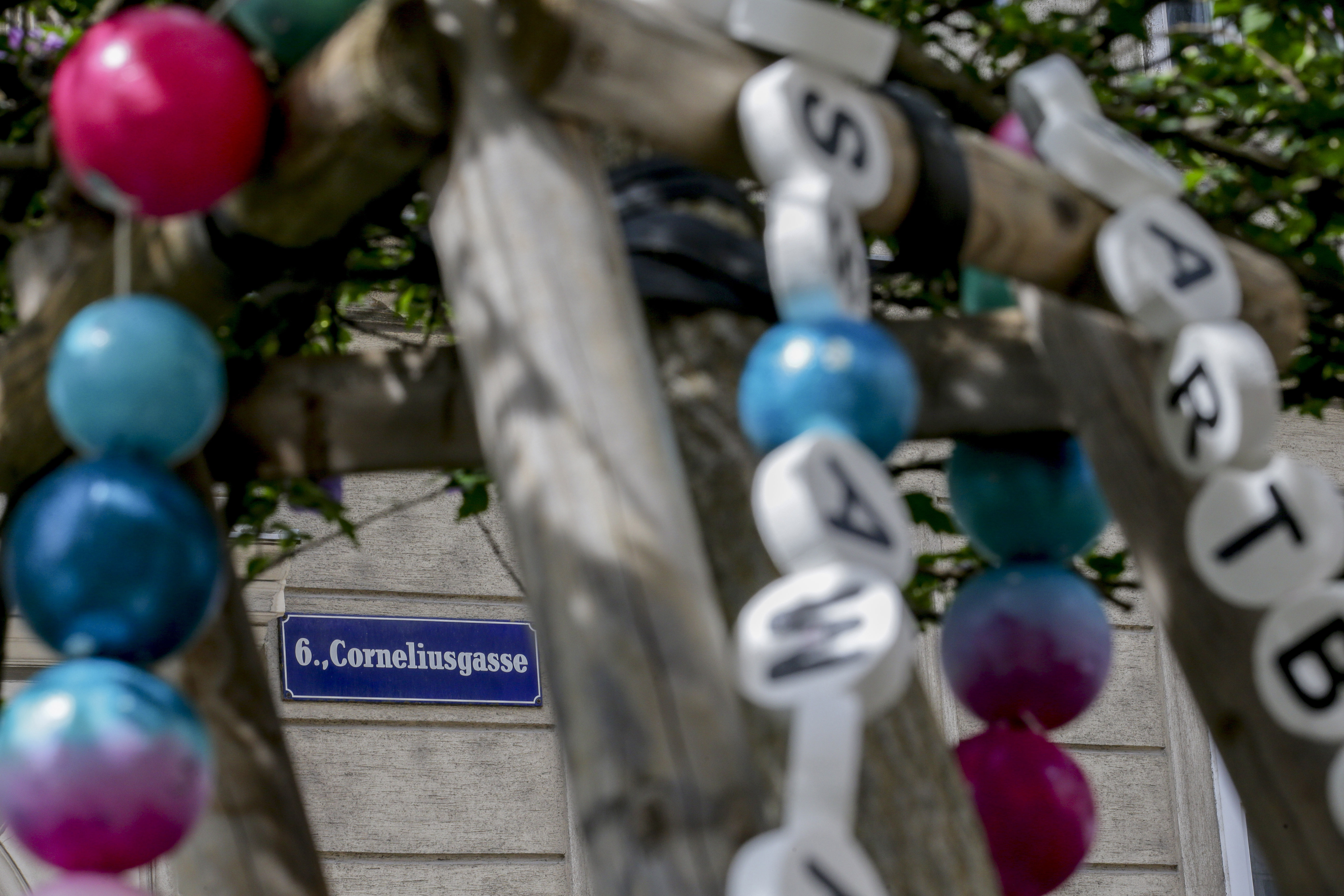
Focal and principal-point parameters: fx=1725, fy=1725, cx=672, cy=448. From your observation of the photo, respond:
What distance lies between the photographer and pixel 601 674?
1.47 meters

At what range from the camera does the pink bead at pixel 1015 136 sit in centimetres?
219

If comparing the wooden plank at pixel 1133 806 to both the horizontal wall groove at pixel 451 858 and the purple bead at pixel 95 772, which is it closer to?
the horizontal wall groove at pixel 451 858

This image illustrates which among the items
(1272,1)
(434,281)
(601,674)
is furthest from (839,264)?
(1272,1)

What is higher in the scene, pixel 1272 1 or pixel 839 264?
pixel 839 264

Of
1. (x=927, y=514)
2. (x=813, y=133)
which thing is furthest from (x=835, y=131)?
(x=927, y=514)

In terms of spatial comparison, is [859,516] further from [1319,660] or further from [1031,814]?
[1031,814]

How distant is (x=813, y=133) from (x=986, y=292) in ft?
3.10

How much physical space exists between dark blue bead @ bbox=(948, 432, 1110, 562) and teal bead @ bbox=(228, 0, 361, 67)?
3.48 ft

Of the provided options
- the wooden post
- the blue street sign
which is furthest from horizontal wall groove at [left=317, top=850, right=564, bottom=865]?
the wooden post

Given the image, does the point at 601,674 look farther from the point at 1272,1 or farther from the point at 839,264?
the point at 1272,1

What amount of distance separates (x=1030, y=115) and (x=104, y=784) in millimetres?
1327

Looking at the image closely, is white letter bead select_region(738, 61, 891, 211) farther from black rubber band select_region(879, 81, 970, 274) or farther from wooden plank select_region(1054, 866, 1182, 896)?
wooden plank select_region(1054, 866, 1182, 896)

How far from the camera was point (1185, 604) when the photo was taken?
2145 mm

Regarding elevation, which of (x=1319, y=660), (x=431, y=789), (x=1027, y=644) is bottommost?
(x=431, y=789)
